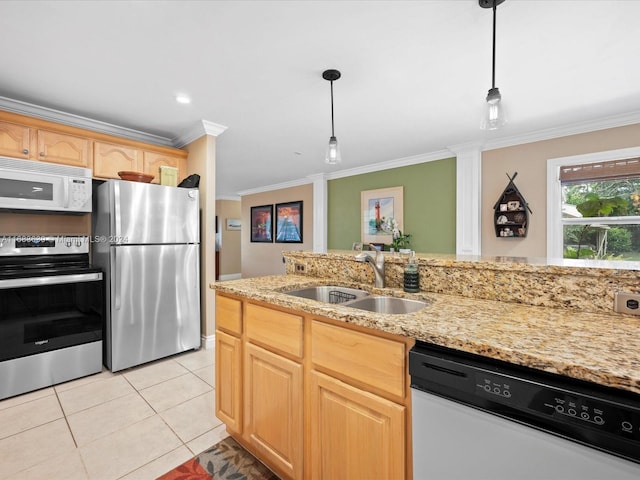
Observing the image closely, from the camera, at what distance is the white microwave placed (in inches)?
88.4

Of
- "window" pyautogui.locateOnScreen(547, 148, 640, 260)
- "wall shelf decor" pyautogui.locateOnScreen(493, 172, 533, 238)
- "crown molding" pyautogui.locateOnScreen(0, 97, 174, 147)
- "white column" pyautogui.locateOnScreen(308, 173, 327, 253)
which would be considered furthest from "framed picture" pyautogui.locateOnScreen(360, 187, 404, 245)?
"crown molding" pyautogui.locateOnScreen(0, 97, 174, 147)

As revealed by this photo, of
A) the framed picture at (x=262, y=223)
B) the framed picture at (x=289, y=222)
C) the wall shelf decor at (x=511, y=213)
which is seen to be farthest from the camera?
the framed picture at (x=262, y=223)

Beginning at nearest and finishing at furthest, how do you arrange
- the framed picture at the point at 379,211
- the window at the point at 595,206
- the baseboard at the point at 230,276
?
the window at the point at 595,206 < the framed picture at the point at 379,211 < the baseboard at the point at 230,276

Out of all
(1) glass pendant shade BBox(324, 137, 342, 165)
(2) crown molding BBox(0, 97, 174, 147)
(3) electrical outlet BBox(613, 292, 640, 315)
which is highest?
(2) crown molding BBox(0, 97, 174, 147)

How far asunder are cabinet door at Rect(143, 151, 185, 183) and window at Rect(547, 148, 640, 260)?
4.10m

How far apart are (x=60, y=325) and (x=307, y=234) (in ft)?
13.6

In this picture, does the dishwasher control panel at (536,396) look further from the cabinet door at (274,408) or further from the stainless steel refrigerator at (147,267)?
the stainless steel refrigerator at (147,267)

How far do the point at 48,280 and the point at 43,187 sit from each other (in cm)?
74

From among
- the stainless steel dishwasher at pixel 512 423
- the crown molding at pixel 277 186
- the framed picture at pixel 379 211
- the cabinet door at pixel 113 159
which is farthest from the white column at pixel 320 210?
the stainless steel dishwasher at pixel 512 423

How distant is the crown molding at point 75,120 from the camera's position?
2.46 meters

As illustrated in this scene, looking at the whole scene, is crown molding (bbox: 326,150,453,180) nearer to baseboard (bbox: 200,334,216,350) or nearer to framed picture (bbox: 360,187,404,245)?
framed picture (bbox: 360,187,404,245)

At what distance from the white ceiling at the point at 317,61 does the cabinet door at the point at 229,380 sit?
174cm

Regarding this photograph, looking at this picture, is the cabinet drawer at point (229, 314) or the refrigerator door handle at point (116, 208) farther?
the refrigerator door handle at point (116, 208)

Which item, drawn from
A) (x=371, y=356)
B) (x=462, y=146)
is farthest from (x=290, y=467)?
(x=462, y=146)
